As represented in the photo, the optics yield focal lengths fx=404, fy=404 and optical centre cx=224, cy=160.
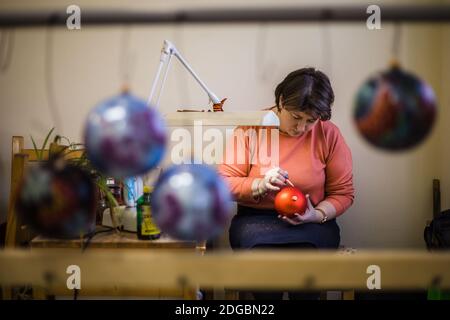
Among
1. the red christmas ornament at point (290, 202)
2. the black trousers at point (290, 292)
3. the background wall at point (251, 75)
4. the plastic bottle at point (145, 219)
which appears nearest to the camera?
the plastic bottle at point (145, 219)

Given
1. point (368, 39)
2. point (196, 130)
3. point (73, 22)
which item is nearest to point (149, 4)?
point (196, 130)

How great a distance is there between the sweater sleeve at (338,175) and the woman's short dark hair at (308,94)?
299 millimetres

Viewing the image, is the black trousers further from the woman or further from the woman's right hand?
the woman's right hand

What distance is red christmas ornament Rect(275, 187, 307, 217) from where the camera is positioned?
5.83 feet

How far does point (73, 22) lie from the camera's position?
1.00 m

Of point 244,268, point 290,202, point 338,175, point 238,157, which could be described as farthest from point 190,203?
point 338,175

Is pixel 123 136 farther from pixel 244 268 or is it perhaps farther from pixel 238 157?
pixel 238 157

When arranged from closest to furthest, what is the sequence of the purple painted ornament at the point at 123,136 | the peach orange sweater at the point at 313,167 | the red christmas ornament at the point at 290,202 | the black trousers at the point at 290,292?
the purple painted ornament at the point at 123,136 → the red christmas ornament at the point at 290,202 → the black trousers at the point at 290,292 → the peach orange sweater at the point at 313,167

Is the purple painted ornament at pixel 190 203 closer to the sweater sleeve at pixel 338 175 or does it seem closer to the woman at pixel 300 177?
→ the woman at pixel 300 177

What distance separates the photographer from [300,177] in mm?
2080

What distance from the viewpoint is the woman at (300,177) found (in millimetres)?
1878

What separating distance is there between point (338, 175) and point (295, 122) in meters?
0.39

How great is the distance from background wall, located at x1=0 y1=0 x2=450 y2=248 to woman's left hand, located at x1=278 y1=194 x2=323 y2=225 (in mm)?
862

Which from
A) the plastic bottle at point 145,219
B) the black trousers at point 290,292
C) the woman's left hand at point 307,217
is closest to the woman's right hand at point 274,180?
the woman's left hand at point 307,217
